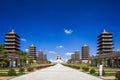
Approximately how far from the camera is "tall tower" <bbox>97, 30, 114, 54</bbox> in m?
138

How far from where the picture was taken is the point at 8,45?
440 ft

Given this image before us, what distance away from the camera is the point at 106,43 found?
457ft

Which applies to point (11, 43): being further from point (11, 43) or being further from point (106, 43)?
point (106, 43)

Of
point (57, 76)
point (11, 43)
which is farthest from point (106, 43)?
point (57, 76)

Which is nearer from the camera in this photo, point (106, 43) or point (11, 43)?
Result: point (11, 43)

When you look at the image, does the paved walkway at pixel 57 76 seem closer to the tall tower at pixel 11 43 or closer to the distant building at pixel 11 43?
the distant building at pixel 11 43

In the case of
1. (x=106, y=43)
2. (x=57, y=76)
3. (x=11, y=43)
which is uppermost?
(x=106, y=43)

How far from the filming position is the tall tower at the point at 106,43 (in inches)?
5423

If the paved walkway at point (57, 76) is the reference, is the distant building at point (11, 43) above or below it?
above

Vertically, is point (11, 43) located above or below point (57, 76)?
above

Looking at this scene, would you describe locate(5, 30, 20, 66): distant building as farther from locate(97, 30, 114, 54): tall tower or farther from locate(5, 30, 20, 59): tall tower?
locate(97, 30, 114, 54): tall tower

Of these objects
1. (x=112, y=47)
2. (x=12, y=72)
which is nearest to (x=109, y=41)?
(x=112, y=47)

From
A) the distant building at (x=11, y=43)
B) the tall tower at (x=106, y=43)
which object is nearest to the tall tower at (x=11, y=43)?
the distant building at (x=11, y=43)

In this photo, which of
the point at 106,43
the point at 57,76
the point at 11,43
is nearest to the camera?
the point at 57,76
